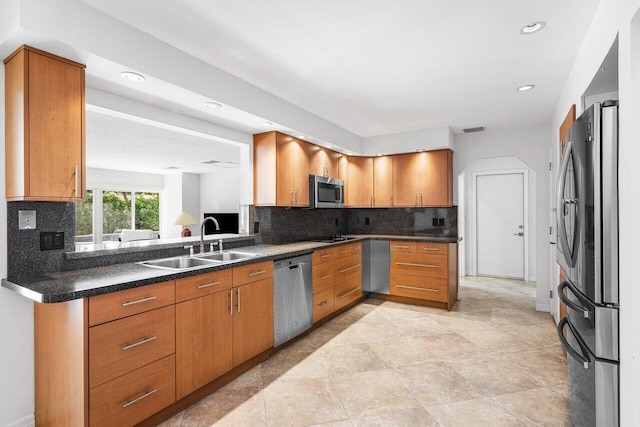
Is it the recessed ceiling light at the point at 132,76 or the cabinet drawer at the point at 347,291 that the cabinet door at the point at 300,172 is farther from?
the recessed ceiling light at the point at 132,76

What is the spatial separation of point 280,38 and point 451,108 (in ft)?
7.55

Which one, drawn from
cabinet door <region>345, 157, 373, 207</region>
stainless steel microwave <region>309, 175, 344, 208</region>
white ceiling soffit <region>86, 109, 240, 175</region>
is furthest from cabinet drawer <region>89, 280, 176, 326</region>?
cabinet door <region>345, 157, 373, 207</region>

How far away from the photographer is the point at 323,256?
3703 mm

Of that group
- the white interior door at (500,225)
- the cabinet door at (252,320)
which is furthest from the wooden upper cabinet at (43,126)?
the white interior door at (500,225)

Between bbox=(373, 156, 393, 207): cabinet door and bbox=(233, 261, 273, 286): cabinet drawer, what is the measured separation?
102 inches

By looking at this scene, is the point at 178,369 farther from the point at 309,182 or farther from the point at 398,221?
the point at 398,221

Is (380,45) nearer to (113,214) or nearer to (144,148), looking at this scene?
(144,148)

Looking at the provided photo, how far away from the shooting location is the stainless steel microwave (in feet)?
13.5

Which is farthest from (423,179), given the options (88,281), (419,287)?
Answer: (88,281)

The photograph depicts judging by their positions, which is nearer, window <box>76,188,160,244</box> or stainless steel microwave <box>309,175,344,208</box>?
stainless steel microwave <box>309,175,344,208</box>

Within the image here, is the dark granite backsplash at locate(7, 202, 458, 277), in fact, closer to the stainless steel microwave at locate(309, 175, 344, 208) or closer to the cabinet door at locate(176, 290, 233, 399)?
the stainless steel microwave at locate(309, 175, 344, 208)

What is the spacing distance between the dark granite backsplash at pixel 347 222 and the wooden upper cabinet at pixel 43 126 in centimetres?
204

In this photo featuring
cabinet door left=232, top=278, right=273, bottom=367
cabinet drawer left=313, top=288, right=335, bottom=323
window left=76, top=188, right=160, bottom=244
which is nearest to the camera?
cabinet door left=232, top=278, right=273, bottom=367

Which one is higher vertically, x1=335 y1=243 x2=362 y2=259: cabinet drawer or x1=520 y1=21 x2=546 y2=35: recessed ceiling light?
x1=520 y1=21 x2=546 y2=35: recessed ceiling light
